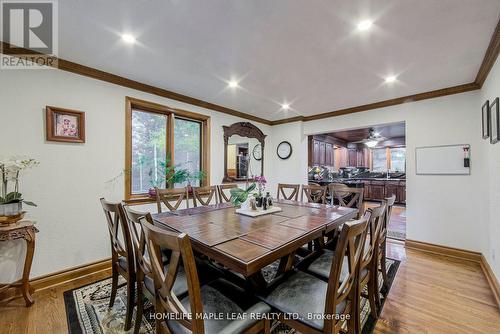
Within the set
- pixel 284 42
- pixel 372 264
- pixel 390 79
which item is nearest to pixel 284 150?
pixel 390 79

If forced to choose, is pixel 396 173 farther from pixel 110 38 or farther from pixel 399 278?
pixel 110 38

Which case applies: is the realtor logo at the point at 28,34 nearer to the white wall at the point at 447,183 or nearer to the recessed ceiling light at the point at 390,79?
the recessed ceiling light at the point at 390,79

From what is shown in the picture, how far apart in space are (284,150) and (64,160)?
12.6 feet

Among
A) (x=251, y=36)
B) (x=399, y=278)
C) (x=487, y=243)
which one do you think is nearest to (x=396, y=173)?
(x=487, y=243)

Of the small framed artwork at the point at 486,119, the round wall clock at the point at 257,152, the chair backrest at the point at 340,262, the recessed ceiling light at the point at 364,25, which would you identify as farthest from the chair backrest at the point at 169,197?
the small framed artwork at the point at 486,119

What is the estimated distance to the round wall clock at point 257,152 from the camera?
4.79 meters

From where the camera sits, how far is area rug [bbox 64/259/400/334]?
5.48 feet

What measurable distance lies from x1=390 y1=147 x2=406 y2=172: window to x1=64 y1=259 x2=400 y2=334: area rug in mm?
7400

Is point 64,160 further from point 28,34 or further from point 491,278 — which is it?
point 491,278

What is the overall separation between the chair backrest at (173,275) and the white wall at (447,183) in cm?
337

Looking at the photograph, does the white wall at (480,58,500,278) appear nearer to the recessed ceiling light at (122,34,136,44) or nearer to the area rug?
the area rug

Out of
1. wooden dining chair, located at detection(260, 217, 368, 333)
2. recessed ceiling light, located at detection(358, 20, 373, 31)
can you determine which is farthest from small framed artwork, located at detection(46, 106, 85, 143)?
recessed ceiling light, located at detection(358, 20, 373, 31)

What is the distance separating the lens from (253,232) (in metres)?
1.57

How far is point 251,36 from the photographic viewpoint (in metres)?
1.88
